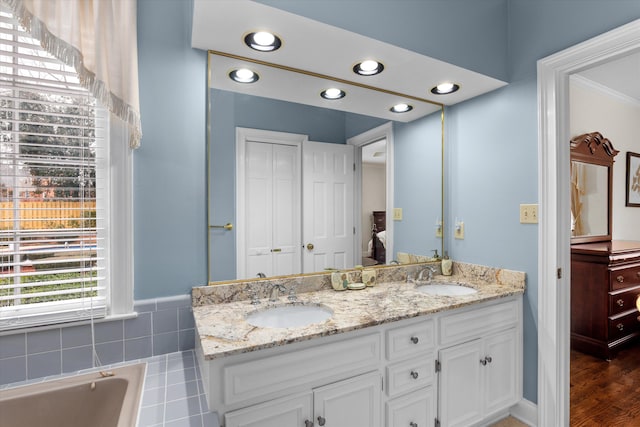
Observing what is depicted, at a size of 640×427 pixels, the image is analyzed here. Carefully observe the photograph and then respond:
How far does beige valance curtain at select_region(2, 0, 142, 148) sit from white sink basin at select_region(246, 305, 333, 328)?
93cm

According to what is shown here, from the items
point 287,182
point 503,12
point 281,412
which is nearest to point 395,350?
point 281,412

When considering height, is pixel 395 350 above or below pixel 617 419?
above

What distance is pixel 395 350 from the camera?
1.47m

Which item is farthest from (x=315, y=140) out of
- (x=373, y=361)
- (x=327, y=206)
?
(x=373, y=361)

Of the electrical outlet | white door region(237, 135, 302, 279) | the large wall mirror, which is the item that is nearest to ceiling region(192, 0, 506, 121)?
the large wall mirror

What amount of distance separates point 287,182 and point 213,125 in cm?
47

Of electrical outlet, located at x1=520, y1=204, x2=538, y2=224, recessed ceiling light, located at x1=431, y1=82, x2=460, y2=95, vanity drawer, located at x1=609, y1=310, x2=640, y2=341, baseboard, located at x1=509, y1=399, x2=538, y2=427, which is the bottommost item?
baseboard, located at x1=509, y1=399, x2=538, y2=427

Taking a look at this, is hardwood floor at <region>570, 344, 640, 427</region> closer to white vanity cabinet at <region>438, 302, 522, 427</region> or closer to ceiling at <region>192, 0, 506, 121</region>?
white vanity cabinet at <region>438, 302, 522, 427</region>

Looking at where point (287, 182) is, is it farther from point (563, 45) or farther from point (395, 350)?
point (563, 45)

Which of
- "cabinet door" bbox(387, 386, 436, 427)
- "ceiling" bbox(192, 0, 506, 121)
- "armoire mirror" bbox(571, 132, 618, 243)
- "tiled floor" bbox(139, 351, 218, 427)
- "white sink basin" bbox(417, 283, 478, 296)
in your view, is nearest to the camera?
"tiled floor" bbox(139, 351, 218, 427)

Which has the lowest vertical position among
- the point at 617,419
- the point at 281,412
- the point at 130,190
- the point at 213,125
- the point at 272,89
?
→ the point at 617,419

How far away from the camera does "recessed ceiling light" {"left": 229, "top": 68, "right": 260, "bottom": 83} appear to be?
171 centimetres

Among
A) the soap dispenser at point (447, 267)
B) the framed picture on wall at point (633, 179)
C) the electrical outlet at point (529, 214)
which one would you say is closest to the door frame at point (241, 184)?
the soap dispenser at point (447, 267)

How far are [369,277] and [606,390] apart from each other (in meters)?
1.96
